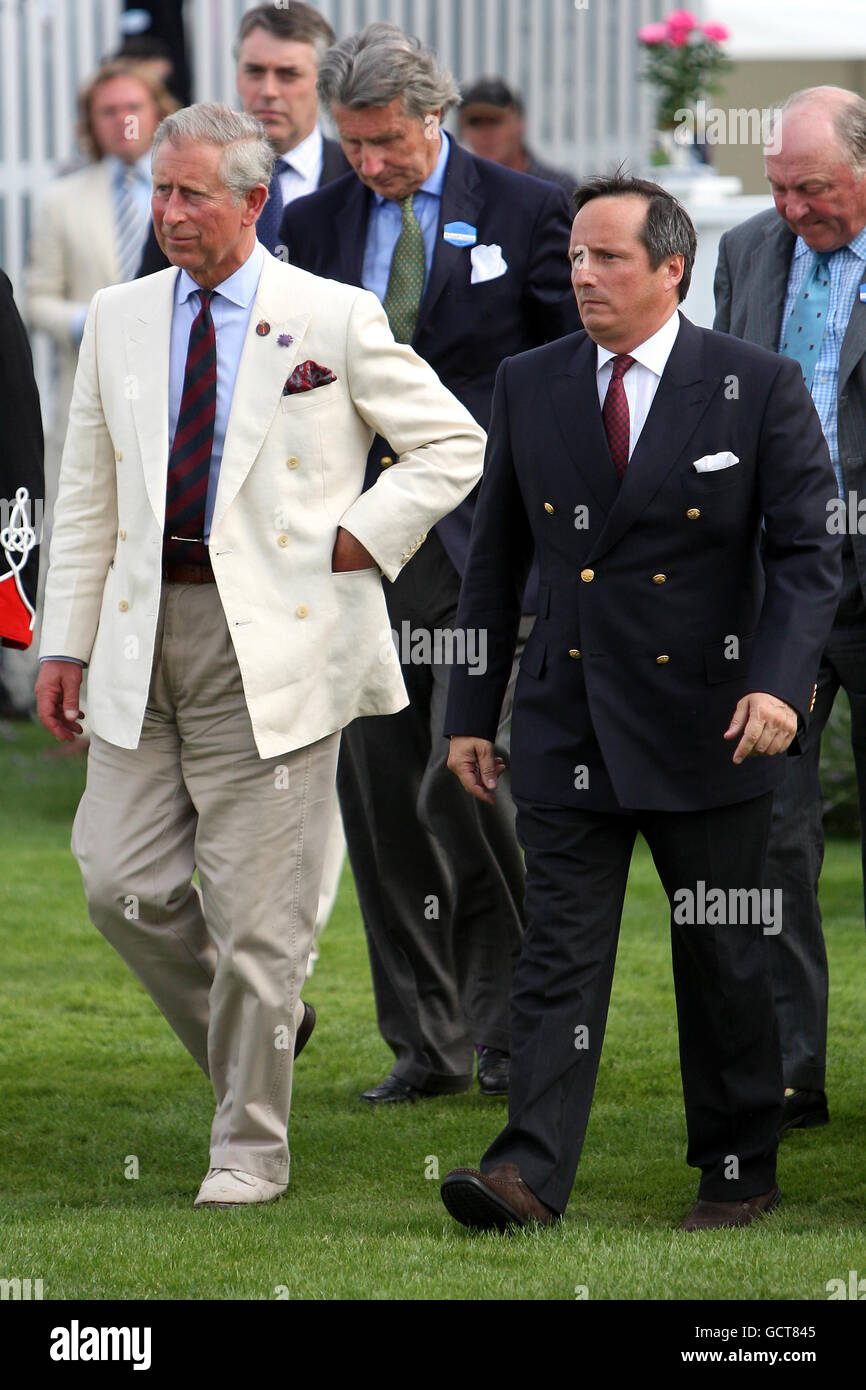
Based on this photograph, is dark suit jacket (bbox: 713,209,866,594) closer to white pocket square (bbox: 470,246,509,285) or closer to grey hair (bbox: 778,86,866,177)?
grey hair (bbox: 778,86,866,177)

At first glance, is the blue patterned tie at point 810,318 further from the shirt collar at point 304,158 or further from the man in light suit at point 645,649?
the shirt collar at point 304,158

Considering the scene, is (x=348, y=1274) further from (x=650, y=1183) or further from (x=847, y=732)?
(x=847, y=732)

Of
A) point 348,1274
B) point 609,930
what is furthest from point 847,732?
point 348,1274

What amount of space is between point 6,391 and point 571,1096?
1994 mm

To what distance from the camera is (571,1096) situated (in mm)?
4105

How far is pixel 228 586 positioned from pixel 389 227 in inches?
54.1

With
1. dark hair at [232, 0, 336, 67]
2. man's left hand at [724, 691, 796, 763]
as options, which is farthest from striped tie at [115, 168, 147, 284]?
man's left hand at [724, 691, 796, 763]

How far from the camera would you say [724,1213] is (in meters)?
4.27

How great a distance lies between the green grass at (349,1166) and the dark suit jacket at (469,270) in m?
1.42

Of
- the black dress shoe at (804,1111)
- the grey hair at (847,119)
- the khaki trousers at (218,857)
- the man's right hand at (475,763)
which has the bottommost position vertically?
the black dress shoe at (804,1111)

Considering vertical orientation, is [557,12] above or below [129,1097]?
above

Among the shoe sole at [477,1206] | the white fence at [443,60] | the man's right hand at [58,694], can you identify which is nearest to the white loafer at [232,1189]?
the shoe sole at [477,1206]

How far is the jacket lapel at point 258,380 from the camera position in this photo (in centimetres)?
434
